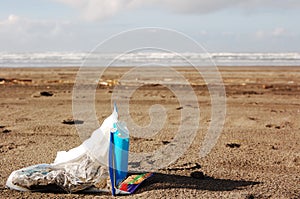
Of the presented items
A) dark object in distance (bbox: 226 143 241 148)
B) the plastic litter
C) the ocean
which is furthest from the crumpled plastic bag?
the ocean

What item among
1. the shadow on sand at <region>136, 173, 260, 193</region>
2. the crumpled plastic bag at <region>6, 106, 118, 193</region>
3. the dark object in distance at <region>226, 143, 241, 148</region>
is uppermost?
the crumpled plastic bag at <region>6, 106, 118, 193</region>

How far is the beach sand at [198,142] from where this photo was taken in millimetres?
4910

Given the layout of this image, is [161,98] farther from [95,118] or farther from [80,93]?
[95,118]

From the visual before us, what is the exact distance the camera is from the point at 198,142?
7.43 meters

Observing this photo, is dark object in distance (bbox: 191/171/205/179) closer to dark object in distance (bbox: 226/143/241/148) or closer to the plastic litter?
the plastic litter

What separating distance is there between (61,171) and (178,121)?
5011mm

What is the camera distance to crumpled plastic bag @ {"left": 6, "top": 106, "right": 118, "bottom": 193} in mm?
4617

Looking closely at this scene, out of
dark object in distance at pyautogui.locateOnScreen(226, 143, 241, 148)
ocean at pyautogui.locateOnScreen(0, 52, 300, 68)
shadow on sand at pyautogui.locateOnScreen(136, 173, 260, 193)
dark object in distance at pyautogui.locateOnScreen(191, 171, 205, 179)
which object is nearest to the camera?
shadow on sand at pyautogui.locateOnScreen(136, 173, 260, 193)

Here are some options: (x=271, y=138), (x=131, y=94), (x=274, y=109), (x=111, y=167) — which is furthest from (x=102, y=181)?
(x=131, y=94)

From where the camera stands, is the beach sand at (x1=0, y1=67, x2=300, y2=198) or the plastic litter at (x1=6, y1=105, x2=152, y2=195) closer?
the plastic litter at (x1=6, y1=105, x2=152, y2=195)

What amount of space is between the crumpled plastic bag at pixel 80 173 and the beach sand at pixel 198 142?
0.11 metres

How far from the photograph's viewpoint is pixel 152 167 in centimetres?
574

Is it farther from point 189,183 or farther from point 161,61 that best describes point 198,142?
point 161,61

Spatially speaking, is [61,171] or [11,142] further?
[11,142]
